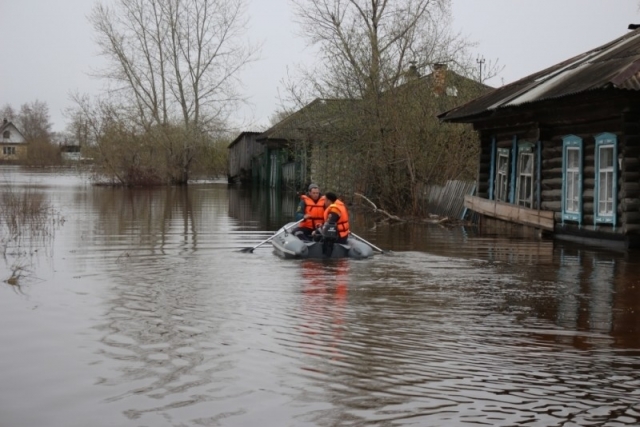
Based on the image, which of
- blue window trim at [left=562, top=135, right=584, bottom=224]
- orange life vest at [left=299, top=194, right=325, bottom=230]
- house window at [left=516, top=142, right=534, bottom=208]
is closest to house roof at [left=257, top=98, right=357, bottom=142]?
house window at [left=516, top=142, right=534, bottom=208]

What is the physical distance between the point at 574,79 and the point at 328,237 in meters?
7.57

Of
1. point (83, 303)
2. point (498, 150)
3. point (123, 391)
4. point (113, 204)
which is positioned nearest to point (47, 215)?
point (113, 204)

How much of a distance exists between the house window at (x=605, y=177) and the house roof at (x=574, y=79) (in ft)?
4.91

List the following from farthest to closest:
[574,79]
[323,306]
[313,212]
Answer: [574,79] → [313,212] → [323,306]

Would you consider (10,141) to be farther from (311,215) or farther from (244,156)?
(311,215)

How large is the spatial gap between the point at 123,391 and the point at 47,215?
23.4 metres

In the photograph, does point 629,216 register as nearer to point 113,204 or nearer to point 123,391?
point 123,391

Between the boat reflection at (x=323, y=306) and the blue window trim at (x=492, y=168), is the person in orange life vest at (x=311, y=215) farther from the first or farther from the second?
the blue window trim at (x=492, y=168)

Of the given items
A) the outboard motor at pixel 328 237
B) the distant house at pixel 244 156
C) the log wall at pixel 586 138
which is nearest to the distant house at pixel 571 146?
the log wall at pixel 586 138

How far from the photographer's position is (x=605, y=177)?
21234 mm

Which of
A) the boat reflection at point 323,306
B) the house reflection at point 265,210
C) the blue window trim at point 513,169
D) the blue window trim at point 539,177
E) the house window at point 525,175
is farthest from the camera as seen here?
the house reflection at point 265,210

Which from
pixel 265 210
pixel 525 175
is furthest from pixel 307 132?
pixel 525 175

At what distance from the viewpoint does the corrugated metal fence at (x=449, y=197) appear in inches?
1203

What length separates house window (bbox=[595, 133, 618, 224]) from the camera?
2069cm
